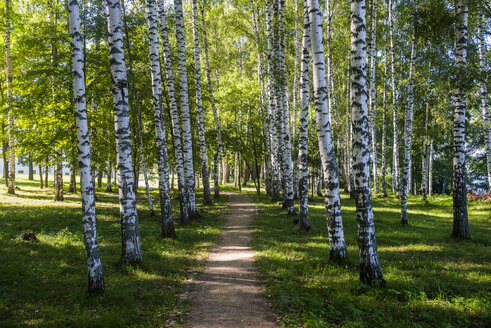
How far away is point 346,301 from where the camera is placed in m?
6.03

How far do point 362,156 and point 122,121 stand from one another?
6.01 m

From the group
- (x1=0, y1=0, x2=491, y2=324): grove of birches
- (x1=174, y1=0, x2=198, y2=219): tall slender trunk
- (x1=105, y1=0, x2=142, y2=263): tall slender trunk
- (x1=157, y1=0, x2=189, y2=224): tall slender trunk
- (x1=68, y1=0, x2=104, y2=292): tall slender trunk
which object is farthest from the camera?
(x1=174, y1=0, x2=198, y2=219): tall slender trunk

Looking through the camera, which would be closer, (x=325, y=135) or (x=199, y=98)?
(x=325, y=135)

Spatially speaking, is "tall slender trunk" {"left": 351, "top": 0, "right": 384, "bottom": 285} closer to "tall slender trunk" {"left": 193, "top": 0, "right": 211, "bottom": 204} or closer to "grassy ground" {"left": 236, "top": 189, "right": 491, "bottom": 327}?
"grassy ground" {"left": 236, "top": 189, "right": 491, "bottom": 327}

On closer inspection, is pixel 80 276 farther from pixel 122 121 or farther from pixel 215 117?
pixel 215 117

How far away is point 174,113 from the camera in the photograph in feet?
45.2

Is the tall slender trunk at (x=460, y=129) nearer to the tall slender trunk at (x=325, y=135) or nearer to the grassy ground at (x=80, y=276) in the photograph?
the tall slender trunk at (x=325, y=135)

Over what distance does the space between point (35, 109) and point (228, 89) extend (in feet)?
56.3

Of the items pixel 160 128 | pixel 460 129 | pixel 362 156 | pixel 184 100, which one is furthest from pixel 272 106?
pixel 362 156

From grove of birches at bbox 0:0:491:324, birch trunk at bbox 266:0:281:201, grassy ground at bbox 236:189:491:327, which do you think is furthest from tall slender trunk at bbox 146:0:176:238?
birch trunk at bbox 266:0:281:201

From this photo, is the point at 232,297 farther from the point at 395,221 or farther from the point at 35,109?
the point at 35,109

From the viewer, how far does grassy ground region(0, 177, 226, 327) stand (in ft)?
18.1

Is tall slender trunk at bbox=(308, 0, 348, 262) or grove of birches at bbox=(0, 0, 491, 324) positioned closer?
grove of birches at bbox=(0, 0, 491, 324)

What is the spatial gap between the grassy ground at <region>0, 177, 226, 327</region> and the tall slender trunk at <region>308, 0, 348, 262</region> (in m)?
4.24
